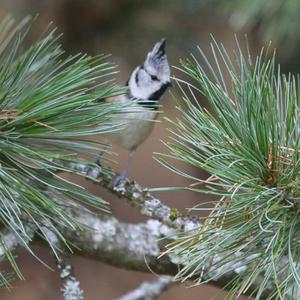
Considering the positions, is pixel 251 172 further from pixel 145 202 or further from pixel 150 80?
pixel 150 80

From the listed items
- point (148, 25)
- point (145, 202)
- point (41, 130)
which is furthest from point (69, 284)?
point (148, 25)

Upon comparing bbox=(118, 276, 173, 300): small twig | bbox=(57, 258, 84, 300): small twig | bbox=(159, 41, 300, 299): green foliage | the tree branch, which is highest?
bbox=(159, 41, 300, 299): green foliage

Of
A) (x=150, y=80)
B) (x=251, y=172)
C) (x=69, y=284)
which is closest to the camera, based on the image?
(x=251, y=172)

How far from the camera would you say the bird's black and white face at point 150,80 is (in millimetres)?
1315

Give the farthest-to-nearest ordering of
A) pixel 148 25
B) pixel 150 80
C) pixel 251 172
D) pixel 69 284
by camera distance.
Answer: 1. pixel 148 25
2. pixel 150 80
3. pixel 69 284
4. pixel 251 172

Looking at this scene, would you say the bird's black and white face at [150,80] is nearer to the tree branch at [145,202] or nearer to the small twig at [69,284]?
the tree branch at [145,202]

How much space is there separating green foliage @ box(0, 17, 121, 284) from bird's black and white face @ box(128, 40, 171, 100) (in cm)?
35

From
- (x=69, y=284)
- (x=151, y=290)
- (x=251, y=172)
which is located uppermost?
(x=251, y=172)

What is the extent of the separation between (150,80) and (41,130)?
464 millimetres

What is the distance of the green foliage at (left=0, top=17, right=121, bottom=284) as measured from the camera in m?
0.92

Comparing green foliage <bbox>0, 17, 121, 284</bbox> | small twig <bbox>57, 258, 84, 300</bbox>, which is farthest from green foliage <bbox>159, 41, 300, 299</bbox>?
small twig <bbox>57, 258, 84, 300</bbox>

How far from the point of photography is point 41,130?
0.93 metres

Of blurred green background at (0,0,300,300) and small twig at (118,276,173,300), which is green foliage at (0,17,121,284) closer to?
small twig at (118,276,173,300)

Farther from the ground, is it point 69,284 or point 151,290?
point 69,284
